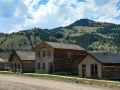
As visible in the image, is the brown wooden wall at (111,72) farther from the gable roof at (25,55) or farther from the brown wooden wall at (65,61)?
the gable roof at (25,55)

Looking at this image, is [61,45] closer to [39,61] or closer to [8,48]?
[39,61]

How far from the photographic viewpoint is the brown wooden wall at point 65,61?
4534 centimetres

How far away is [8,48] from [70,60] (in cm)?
14253

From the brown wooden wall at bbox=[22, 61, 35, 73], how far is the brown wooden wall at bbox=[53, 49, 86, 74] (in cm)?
987

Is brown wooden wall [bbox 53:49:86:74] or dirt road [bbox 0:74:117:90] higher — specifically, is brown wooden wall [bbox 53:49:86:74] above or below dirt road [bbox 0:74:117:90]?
above

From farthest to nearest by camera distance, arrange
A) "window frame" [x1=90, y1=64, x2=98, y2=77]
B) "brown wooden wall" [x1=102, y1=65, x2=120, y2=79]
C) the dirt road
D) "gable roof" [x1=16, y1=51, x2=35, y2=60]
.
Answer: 1. "gable roof" [x1=16, y1=51, x2=35, y2=60]
2. "window frame" [x1=90, y1=64, x2=98, y2=77]
3. "brown wooden wall" [x1=102, y1=65, x2=120, y2=79]
4. the dirt road

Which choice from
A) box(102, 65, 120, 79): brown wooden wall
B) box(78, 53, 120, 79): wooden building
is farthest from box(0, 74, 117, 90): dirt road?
box(102, 65, 120, 79): brown wooden wall

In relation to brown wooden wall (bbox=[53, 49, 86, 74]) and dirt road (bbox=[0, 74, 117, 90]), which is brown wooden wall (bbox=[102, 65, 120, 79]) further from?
brown wooden wall (bbox=[53, 49, 86, 74])

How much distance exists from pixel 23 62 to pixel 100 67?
77.9 feet

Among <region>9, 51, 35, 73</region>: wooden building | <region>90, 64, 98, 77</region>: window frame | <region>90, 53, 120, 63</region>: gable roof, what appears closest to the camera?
<region>90, 53, 120, 63</region>: gable roof

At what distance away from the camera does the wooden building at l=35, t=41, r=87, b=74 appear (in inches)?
1781

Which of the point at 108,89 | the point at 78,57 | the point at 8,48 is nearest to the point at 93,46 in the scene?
the point at 8,48

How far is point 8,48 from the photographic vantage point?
7175 inches

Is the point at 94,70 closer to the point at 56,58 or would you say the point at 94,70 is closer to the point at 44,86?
the point at 56,58
